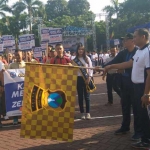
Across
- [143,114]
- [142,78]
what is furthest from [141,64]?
[143,114]

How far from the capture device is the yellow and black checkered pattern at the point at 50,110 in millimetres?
4617

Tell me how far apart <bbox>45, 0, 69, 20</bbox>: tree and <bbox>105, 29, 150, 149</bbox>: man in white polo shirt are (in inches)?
3215

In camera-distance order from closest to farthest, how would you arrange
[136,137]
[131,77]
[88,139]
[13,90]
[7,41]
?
[131,77] < [136,137] < [88,139] < [13,90] < [7,41]

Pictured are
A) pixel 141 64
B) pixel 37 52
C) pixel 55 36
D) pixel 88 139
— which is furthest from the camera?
pixel 37 52

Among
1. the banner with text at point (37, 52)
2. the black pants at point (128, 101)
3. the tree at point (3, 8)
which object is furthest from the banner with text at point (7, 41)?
the tree at point (3, 8)

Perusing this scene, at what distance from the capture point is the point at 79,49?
7078 mm

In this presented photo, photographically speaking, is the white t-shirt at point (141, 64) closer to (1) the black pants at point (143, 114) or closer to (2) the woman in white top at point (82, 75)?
(1) the black pants at point (143, 114)

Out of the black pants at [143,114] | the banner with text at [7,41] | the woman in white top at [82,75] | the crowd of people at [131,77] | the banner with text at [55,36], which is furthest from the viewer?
the banner with text at [7,41]

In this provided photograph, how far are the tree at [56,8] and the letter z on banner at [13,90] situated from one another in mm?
79324

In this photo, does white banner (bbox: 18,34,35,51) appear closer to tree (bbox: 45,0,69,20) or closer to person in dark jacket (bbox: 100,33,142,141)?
person in dark jacket (bbox: 100,33,142,141)

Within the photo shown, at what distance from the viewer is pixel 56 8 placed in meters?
85.3

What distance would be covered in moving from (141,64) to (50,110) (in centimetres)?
162

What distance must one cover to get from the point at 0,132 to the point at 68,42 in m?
44.2

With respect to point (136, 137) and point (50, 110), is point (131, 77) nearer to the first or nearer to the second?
point (136, 137)
